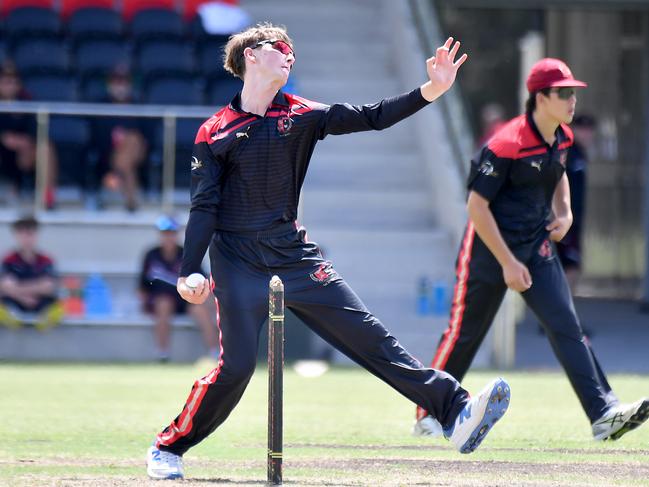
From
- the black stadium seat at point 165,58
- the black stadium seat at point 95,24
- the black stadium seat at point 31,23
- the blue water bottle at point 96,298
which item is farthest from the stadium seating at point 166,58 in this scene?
the blue water bottle at point 96,298

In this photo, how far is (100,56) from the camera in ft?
54.6

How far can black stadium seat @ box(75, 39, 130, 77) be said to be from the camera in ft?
53.5

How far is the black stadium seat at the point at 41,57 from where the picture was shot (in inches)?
637

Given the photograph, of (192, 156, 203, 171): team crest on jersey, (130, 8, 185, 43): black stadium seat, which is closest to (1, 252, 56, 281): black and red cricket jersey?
(130, 8, 185, 43): black stadium seat

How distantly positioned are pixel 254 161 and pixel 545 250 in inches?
90.1

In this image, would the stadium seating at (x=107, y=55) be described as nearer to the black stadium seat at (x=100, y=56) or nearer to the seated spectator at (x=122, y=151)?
the black stadium seat at (x=100, y=56)

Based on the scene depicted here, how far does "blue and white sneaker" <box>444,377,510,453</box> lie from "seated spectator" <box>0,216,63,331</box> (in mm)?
8446

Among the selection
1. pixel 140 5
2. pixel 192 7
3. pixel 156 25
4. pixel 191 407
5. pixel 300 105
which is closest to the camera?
pixel 191 407

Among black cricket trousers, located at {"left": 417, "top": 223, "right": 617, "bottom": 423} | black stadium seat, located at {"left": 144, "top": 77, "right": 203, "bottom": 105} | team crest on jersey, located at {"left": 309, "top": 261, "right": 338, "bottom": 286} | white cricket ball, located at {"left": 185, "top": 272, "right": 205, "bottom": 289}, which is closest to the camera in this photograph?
white cricket ball, located at {"left": 185, "top": 272, "right": 205, "bottom": 289}

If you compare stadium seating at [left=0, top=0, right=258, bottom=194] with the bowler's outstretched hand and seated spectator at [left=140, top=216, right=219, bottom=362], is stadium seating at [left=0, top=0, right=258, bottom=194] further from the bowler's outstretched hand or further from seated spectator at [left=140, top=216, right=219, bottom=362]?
the bowler's outstretched hand

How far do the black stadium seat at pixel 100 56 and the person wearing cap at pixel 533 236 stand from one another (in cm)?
898

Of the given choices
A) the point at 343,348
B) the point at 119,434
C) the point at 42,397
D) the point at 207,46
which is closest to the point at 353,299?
the point at 343,348

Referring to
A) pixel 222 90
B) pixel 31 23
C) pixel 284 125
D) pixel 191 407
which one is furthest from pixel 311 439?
pixel 31 23

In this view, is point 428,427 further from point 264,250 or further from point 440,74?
point 440,74
